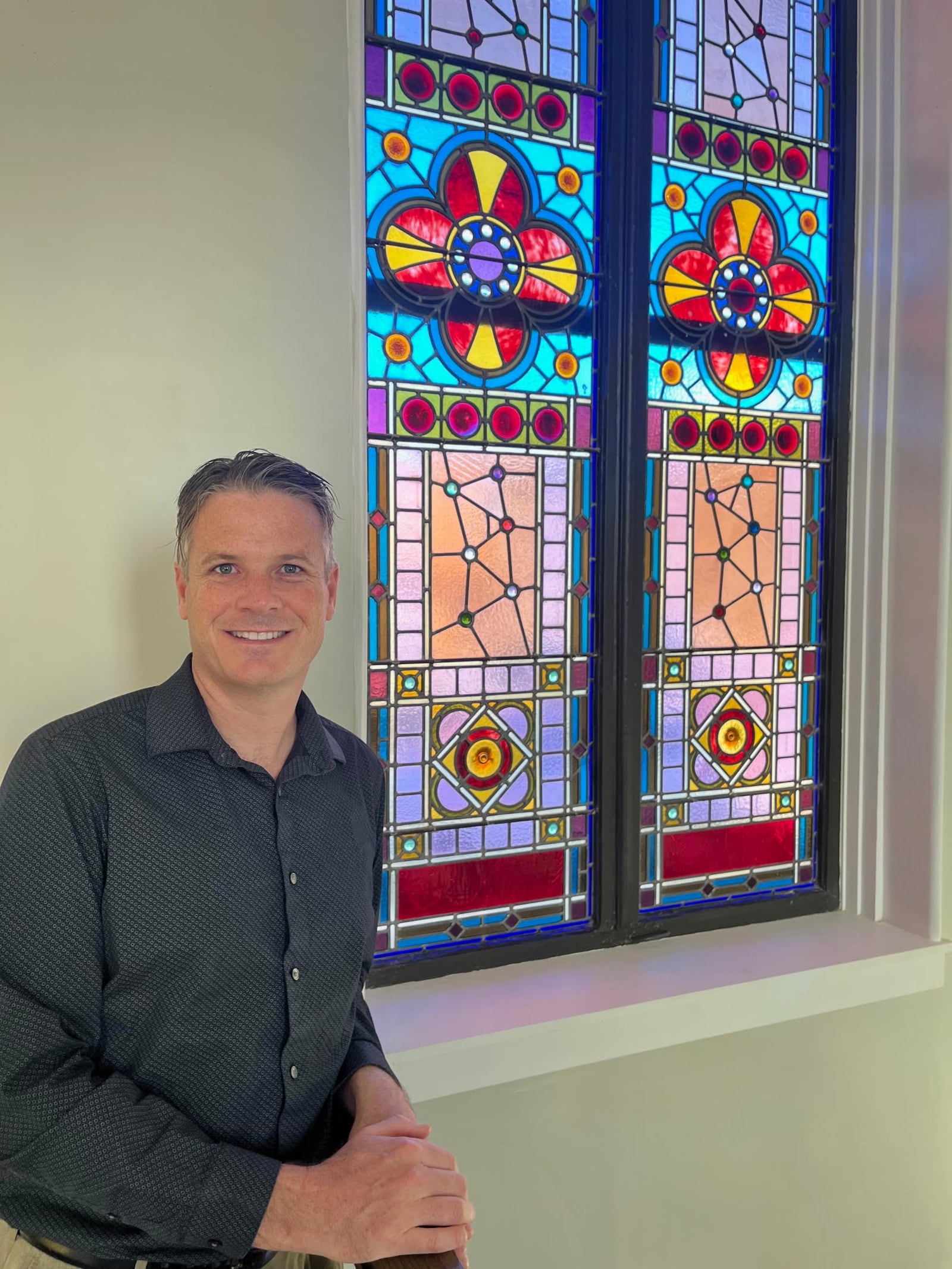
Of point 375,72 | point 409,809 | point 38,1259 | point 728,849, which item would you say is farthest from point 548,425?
point 38,1259

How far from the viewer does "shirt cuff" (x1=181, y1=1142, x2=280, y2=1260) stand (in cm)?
95

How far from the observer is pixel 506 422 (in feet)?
6.38

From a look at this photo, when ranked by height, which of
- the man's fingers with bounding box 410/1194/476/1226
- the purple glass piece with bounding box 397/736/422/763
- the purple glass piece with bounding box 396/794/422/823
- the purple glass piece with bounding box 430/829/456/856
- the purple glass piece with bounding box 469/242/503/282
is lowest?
the man's fingers with bounding box 410/1194/476/1226

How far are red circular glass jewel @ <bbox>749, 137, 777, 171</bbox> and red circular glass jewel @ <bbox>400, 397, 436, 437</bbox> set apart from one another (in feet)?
3.53

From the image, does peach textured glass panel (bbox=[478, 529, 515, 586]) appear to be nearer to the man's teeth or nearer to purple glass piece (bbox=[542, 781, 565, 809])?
purple glass piece (bbox=[542, 781, 565, 809])

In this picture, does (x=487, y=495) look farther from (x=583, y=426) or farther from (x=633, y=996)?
(x=633, y=996)

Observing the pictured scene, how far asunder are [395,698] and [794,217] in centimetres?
156

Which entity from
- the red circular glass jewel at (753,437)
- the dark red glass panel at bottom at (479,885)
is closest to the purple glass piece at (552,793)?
the dark red glass panel at bottom at (479,885)

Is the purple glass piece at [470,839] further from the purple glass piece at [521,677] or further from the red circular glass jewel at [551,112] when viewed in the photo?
the red circular glass jewel at [551,112]

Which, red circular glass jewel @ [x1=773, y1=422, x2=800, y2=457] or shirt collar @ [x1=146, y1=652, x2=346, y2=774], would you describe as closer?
shirt collar @ [x1=146, y1=652, x2=346, y2=774]

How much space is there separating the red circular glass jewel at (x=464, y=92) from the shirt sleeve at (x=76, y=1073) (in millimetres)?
1538

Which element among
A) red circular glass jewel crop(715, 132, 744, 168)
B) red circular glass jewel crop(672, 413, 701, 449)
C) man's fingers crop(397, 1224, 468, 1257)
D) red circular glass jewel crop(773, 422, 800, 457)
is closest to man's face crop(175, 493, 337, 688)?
man's fingers crop(397, 1224, 468, 1257)

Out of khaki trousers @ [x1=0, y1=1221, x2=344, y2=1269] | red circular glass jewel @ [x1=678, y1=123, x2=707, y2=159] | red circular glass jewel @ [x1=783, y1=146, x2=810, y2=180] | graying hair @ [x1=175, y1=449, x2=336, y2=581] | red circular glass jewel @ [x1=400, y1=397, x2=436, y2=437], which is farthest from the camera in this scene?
red circular glass jewel @ [x1=783, y1=146, x2=810, y2=180]

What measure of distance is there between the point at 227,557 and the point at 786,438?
159 cm
